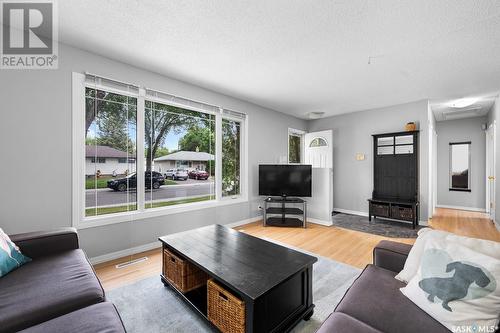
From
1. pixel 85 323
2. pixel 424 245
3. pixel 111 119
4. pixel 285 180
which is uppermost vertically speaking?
pixel 111 119

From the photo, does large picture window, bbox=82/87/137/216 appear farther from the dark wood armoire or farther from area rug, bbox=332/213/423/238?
the dark wood armoire

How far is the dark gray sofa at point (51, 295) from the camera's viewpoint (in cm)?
102

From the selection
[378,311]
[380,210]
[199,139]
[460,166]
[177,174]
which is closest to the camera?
[378,311]

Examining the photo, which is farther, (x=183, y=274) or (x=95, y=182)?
(x=95, y=182)

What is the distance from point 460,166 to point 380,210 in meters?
3.43

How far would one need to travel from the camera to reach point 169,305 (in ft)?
5.88

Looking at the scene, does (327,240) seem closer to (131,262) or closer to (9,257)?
(131,262)

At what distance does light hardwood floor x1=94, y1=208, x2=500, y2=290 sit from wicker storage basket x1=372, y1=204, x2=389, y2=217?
94cm

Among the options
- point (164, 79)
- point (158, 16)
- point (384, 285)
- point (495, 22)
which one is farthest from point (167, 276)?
point (495, 22)

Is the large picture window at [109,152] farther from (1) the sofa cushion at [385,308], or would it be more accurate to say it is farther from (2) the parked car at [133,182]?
(1) the sofa cushion at [385,308]

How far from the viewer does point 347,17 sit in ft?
6.31

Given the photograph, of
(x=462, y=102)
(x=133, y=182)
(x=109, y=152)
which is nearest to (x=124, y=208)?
(x=133, y=182)

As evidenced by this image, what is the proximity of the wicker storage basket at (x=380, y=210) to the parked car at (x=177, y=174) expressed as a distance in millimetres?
3954

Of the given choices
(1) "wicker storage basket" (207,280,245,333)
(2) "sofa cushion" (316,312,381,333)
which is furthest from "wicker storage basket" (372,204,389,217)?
(1) "wicker storage basket" (207,280,245,333)
